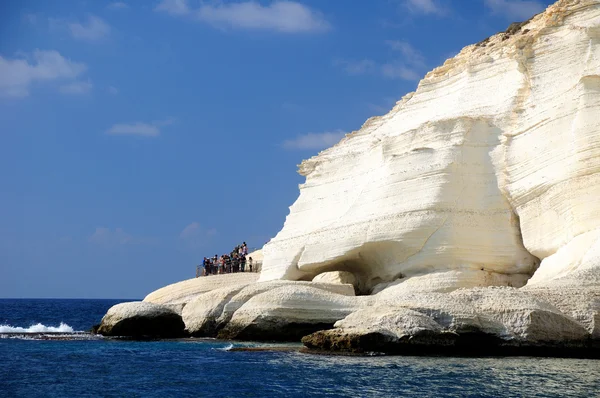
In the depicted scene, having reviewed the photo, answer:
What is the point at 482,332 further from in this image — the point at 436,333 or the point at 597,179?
the point at 597,179

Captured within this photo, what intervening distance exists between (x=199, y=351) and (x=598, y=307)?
10.8 meters

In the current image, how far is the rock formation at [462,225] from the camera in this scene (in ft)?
66.7

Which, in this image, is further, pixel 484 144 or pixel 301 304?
pixel 484 144

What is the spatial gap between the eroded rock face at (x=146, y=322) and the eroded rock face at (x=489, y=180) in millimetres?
5273

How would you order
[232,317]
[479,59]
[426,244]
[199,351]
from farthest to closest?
[479,59] < [426,244] < [232,317] < [199,351]

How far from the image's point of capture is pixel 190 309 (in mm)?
30922

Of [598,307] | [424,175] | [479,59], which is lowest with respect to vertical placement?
[598,307]

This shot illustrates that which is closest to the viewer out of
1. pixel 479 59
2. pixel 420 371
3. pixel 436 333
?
pixel 420 371

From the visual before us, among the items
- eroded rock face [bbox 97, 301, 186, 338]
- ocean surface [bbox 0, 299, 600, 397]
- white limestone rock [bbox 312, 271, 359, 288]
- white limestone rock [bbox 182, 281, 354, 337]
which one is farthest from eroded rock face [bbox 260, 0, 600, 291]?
ocean surface [bbox 0, 299, 600, 397]

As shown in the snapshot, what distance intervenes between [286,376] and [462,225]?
1310 cm

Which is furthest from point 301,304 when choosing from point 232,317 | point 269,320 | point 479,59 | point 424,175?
point 479,59

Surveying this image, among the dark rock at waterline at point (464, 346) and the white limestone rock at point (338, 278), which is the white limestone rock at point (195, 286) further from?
the dark rock at waterline at point (464, 346)

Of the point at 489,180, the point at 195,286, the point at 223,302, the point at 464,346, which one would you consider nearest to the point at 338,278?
the point at 223,302

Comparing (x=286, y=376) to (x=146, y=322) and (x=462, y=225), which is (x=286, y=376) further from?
(x=146, y=322)
